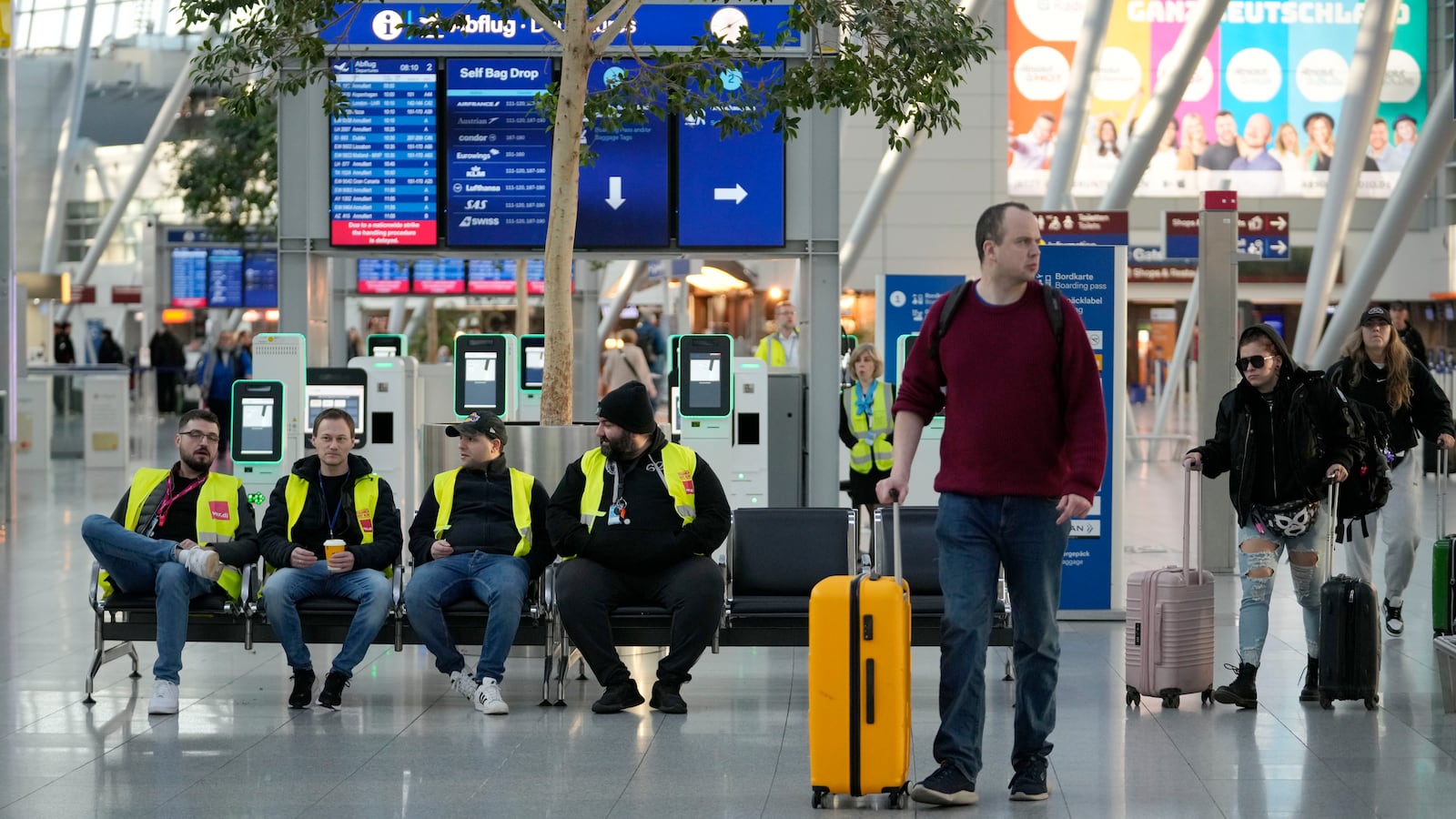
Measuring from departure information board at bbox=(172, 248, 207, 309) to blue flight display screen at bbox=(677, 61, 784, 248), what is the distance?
30734 mm

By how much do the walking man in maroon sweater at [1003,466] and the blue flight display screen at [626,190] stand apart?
5.42 m

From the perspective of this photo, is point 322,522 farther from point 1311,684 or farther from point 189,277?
point 189,277

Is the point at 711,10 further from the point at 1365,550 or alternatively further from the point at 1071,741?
the point at 1071,741

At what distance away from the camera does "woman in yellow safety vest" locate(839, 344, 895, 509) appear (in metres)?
12.6

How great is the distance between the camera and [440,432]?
346 inches

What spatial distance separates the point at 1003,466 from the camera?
531 centimetres

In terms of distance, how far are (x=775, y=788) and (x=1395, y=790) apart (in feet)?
6.46

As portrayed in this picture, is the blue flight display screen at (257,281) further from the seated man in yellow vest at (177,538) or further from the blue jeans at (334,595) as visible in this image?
the blue jeans at (334,595)

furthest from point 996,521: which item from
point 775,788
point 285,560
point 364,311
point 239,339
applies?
point 364,311

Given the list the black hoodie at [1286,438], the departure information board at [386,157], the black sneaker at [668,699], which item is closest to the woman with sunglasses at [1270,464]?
the black hoodie at [1286,438]

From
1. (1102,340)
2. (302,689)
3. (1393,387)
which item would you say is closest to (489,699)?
(302,689)

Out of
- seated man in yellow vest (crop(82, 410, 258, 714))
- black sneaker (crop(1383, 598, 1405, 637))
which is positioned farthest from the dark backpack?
black sneaker (crop(1383, 598, 1405, 637))

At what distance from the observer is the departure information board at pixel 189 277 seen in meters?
39.5

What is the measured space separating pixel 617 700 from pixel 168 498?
2091mm
